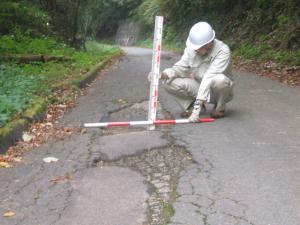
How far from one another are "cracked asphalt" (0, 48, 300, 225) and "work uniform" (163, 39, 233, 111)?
36cm

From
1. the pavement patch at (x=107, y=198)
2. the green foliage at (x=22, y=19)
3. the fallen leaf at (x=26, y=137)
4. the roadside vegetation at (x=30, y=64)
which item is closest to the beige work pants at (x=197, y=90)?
the fallen leaf at (x=26, y=137)

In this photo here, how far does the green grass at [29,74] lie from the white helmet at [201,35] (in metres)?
2.53

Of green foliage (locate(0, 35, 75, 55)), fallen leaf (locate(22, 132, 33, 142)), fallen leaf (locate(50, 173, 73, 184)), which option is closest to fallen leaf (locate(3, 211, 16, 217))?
fallen leaf (locate(50, 173, 73, 184))

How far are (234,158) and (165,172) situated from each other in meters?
0.79

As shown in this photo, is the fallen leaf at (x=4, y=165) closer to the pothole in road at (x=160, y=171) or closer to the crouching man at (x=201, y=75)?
the pothole in road at (x=160, y=171)

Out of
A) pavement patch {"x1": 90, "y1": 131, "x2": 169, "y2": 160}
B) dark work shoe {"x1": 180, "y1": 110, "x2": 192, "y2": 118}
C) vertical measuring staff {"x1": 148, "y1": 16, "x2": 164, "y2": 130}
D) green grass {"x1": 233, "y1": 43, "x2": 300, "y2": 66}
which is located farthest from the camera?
green grass {"x1": 233, "y1": 43, "x2": 300, "y2": 66}

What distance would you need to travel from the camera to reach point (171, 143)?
5.73m

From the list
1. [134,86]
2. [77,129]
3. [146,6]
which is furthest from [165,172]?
[146,6]

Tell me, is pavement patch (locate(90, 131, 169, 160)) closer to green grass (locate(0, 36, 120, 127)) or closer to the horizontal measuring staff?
the horizontal measuring staff

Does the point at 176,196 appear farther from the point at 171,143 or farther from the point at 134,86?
the point at 134,86

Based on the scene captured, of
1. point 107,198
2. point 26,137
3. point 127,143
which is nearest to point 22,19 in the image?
point 26,137

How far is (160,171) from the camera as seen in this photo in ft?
15.9

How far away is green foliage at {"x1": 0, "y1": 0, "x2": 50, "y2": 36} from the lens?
1780 centimetres

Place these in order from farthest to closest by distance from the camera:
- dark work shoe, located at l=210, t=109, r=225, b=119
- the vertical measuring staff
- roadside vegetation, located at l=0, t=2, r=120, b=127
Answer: roadside vegetation, located at l=0, t=2, r=120, b=127 → dark work shoe, located at l=210, t=109, r=225, b=119 → the vertical measuring staff
